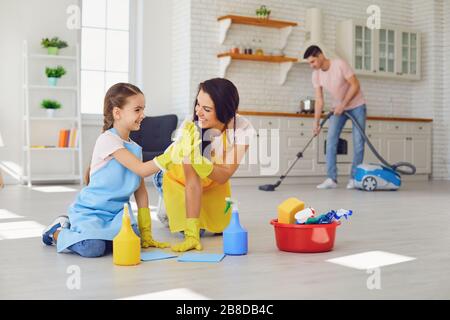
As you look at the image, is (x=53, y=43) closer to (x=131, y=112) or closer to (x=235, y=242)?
(x=131, y=112)

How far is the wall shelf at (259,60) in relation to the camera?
7246 millimetres

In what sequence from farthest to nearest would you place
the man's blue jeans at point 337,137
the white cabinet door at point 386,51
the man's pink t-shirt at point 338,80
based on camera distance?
the white cabinet door at point 386,51
the man's blue jeans at point 337,137
the man's pink t-shirt at point 338,80

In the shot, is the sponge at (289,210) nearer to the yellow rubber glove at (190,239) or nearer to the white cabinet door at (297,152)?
the yellow rubber glove at (190,239)

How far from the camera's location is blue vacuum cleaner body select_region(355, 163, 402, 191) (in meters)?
6.39

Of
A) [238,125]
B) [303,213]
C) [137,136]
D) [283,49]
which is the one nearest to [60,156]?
[137,136]

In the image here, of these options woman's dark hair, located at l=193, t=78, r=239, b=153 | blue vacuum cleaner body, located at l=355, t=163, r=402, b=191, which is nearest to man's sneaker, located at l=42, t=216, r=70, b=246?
woman's dark hair, located at l=193, t=78, r=239, b=153

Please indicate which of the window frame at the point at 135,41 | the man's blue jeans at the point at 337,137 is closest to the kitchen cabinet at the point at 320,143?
the man's blue jeans at the point at 337,137

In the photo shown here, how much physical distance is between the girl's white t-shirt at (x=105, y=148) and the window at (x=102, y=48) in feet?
15.7

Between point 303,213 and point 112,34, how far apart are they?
211 inches

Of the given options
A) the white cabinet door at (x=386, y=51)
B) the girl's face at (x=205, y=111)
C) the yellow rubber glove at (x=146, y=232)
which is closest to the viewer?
the yellow rubber glove at (x=146, y=232)

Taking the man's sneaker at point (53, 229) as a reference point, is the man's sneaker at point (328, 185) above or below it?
below

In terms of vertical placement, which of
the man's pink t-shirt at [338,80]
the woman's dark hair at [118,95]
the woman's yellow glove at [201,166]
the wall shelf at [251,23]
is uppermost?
the wall shelf at [251,23]

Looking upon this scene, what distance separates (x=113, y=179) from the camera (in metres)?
2.64
